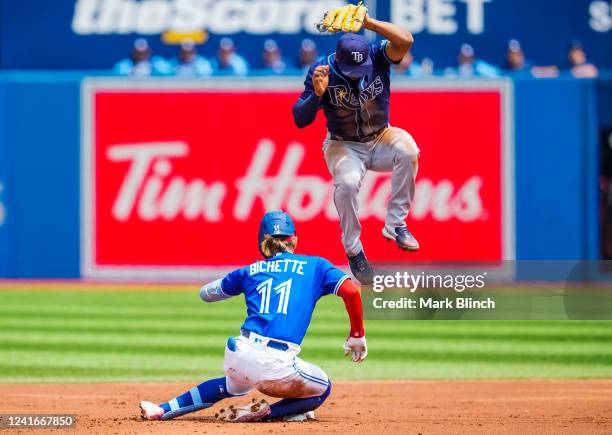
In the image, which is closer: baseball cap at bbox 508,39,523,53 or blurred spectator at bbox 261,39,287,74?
baseball cap at bbox 508,39,523,53

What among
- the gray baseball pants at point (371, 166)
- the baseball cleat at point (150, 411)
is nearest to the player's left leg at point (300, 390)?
the baseball cleat at point (150, 411)

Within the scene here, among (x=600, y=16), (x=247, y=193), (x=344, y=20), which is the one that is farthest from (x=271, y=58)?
(x=344, y=20)

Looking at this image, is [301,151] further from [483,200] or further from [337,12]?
[337,12]

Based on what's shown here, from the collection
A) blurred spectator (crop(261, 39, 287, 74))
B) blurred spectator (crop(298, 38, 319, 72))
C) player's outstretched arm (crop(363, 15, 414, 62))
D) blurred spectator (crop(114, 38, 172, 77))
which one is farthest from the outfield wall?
player's outstretched arm (crop(363, 15, 414, 62))

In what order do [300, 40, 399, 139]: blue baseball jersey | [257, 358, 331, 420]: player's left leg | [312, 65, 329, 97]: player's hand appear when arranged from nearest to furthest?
[312, 65, 329, 97]: player's hand, [300, 40, 399, 139]: blue baseball jersey, [257, 358, 331, 420]: player's left leg

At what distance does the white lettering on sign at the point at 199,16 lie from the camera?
2177 cm

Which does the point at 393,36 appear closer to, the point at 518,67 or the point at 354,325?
the point at 354,325

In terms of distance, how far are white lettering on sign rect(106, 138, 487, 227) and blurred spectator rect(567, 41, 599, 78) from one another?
8.01 ft

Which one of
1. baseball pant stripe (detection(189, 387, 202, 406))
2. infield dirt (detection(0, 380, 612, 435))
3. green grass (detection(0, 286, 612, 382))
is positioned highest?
baseball pant stripe (detection(189, 387, 202, 406))

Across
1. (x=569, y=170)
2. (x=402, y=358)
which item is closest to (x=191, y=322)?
(x=402, y=358)

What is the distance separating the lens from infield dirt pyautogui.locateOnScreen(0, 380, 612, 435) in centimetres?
848

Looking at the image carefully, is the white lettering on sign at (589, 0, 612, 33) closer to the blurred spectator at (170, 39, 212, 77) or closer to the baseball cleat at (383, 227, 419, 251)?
the blurred spectator at (170, 39, 212, 77)

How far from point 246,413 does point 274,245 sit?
1233 millimetres

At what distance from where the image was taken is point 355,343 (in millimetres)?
8070
